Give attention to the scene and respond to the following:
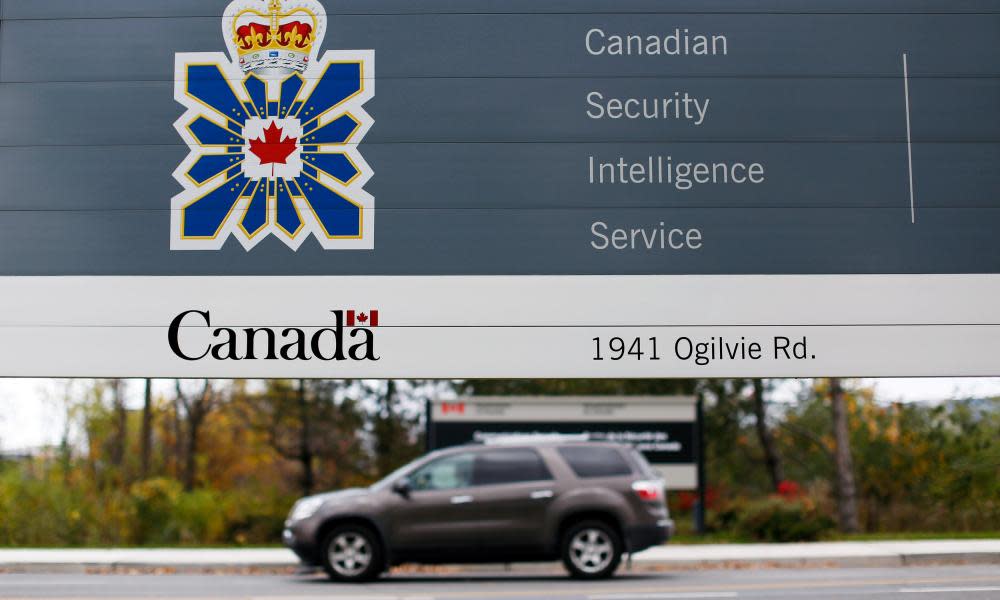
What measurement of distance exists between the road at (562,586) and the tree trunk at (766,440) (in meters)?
5.85

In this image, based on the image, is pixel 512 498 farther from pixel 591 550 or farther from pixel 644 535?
pixel 644 535

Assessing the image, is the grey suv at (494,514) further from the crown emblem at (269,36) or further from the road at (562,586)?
the crown emblem at (269,36)

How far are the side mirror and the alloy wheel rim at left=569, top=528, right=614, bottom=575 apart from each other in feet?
5.09

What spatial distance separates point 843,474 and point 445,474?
6537 millimetres

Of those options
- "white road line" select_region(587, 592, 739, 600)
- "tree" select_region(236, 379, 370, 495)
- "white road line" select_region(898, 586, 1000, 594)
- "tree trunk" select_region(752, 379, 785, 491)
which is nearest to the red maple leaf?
"white road line" select_region(587, 592, 739, 600)

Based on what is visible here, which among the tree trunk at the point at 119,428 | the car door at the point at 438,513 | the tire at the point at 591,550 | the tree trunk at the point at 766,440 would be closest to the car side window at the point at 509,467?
the car door at the point at 438,513

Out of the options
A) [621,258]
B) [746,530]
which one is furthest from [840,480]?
[621,258]

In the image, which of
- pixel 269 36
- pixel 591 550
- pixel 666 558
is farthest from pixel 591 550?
pixel 269 36

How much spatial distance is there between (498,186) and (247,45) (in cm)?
72

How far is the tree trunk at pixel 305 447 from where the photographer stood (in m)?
14.7

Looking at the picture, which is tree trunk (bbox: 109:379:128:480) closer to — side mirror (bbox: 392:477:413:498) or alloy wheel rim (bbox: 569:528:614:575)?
side mirror (bbox: 392:477:413:498)

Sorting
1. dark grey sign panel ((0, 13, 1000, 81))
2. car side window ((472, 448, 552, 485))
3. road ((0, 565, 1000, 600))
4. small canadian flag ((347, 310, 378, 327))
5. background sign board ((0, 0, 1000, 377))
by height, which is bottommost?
road ((0, 565, 1000, 600))

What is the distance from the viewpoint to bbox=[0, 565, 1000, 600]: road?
717 cm

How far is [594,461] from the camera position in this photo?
9258 millimetres
